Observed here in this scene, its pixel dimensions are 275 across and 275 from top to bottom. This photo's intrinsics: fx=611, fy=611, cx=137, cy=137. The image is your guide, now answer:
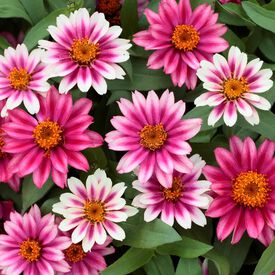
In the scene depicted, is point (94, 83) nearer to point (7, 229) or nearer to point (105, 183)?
point (105, 183)

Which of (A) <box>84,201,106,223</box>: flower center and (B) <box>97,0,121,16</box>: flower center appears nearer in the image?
(A) <box>84,201,106,223</box>: flower center

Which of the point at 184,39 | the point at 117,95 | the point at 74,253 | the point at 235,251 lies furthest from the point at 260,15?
the point at 74,253

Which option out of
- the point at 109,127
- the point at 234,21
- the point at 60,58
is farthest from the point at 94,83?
the point at 234,21

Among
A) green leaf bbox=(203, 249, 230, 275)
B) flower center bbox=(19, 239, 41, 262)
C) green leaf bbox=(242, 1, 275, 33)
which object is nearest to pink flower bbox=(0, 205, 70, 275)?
flower center bbox=(19, 239, 41, 262)

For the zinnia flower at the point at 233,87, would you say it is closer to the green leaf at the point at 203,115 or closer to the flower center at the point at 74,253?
the green leaf at the point at 203,115

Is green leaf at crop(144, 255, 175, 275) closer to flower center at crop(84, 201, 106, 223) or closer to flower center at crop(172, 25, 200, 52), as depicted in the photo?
flower center at crop(84, 201, 106, 223)

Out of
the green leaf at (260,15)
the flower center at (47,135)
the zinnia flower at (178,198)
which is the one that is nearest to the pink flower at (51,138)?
the flower center at (47,135)
